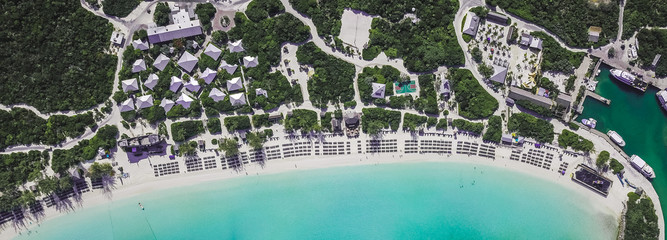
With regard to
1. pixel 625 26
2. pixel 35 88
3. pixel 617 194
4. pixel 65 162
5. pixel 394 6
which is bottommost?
pixel 617 194

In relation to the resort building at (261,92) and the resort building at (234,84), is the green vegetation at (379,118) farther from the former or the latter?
the resort building at (234,84)

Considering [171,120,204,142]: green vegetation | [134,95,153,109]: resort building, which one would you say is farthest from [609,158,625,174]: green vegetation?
[134,95,153,109]: resort building

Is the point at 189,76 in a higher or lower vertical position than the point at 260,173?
higher

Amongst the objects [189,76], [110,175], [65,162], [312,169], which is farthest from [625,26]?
[65,162]

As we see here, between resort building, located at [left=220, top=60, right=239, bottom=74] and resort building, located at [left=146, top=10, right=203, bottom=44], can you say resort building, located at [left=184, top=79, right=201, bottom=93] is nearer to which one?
resort building, located at [left=220, top=60, right=239, bottom=74]

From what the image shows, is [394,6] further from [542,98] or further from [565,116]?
[565,116]

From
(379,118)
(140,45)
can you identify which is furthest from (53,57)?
(379,118)
